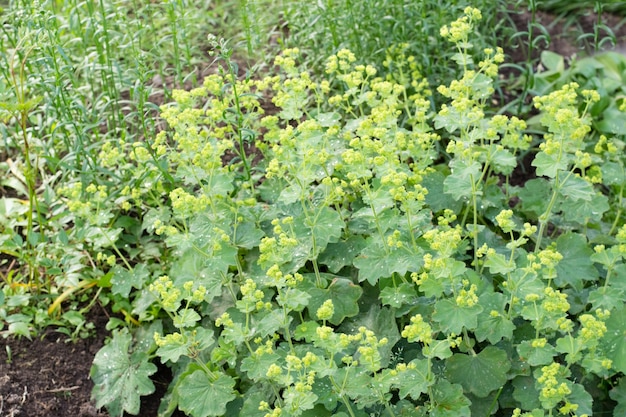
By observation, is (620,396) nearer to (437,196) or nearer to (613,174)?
Result: (613,174)

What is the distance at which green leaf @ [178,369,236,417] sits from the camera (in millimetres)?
2979

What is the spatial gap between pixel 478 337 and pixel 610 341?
488mm

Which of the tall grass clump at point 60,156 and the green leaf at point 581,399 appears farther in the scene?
the tall grass clump at point 60,156

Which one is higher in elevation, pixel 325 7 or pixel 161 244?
pixel 325 7

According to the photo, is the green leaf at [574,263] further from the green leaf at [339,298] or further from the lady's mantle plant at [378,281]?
the green leaf at [339,298]

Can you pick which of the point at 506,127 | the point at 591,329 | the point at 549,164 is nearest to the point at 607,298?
the point at 591,329

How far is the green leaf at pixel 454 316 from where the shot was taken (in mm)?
2785

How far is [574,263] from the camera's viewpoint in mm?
3271

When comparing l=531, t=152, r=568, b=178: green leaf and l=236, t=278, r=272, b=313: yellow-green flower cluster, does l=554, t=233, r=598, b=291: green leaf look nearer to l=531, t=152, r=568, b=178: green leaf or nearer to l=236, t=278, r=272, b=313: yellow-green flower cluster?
l=531, t=152, r=568, b=178: green leaf

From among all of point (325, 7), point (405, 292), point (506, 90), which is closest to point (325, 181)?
point (405, 292)

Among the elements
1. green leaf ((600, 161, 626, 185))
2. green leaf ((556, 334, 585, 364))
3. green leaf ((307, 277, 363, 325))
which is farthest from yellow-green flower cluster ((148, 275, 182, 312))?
green leaf ((600, 161, 626, 185))

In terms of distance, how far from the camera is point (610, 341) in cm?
296

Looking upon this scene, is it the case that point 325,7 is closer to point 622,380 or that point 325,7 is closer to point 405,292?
point 405,292

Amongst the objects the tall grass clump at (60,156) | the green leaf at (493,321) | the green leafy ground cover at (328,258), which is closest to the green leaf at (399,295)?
the green leafy ground cover at (328,258)
